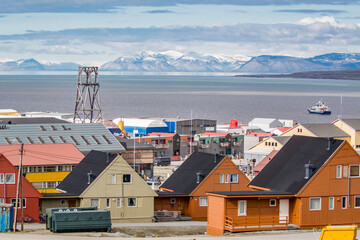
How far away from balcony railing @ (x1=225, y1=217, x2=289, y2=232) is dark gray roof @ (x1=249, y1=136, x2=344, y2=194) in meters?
1.98

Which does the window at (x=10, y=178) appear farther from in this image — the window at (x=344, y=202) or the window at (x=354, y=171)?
the window at (x=354, y=171)

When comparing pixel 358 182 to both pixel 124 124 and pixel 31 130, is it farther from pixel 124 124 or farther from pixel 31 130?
pixel 124 124

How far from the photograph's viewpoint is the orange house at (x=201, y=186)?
49.3 m

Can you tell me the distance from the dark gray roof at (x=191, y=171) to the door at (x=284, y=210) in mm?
8541

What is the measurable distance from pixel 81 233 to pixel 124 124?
296ft

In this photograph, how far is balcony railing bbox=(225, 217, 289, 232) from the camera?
131 ft

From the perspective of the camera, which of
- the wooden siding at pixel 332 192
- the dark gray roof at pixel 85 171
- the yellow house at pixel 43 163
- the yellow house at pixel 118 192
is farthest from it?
the yellow house at pixel 43 163

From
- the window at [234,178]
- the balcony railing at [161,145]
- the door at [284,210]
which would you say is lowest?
the door at [284,210]

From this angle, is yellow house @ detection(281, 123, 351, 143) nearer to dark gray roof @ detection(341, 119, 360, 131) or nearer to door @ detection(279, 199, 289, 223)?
dark gray roof @ detection(341, 119, 360, 131)

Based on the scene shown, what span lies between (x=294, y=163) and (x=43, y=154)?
837 inches

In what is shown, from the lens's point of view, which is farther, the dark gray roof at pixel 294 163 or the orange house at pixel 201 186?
the orange house at pixel 201 186

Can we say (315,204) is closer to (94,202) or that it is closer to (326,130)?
(94,202)

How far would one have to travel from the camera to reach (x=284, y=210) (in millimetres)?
42094

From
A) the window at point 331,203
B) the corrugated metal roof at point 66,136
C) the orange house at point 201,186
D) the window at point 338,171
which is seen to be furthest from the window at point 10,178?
the corrugated metal roof at point 66,136
